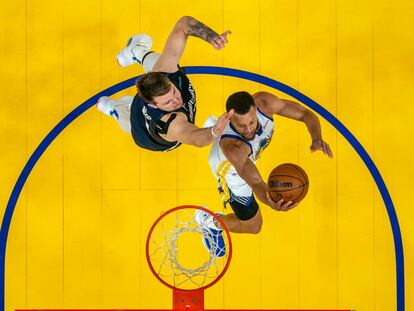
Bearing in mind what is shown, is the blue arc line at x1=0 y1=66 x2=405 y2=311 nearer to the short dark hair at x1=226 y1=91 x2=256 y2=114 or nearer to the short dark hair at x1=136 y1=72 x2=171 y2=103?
the short dark hair at x1=226 y1=91 x2=256 y2=114

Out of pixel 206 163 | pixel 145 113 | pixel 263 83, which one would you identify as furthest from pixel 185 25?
pixel 206 163

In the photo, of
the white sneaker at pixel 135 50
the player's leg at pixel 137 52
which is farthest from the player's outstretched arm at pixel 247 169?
the white sneaker at pixel 135 50

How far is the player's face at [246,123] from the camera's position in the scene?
4574 millimetres

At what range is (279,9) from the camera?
5828 mm

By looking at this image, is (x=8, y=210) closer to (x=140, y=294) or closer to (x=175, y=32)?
(x=140, y=294)

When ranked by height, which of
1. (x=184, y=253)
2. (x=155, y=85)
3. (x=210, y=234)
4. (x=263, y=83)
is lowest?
(x=184, y=253)

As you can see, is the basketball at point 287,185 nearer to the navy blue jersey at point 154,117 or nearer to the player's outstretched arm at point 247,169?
the player's outstretched arm at point 247,169

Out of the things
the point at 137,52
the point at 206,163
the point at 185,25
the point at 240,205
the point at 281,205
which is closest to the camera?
the point at 281,205

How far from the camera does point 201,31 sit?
4625mm

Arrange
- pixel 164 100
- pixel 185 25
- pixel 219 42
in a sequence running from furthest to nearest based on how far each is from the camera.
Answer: pixel 185 25, pixel 164 100, pixel 219 42

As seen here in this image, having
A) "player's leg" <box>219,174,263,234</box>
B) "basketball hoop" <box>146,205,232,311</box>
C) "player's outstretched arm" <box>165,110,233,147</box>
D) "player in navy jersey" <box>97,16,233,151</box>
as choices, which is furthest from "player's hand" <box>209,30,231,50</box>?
"basketball hoop" <box>146,205,232,311</box>

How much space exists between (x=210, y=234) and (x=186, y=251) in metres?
0.52

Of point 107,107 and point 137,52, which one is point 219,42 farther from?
point 107,107

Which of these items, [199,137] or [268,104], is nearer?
[199,137]
